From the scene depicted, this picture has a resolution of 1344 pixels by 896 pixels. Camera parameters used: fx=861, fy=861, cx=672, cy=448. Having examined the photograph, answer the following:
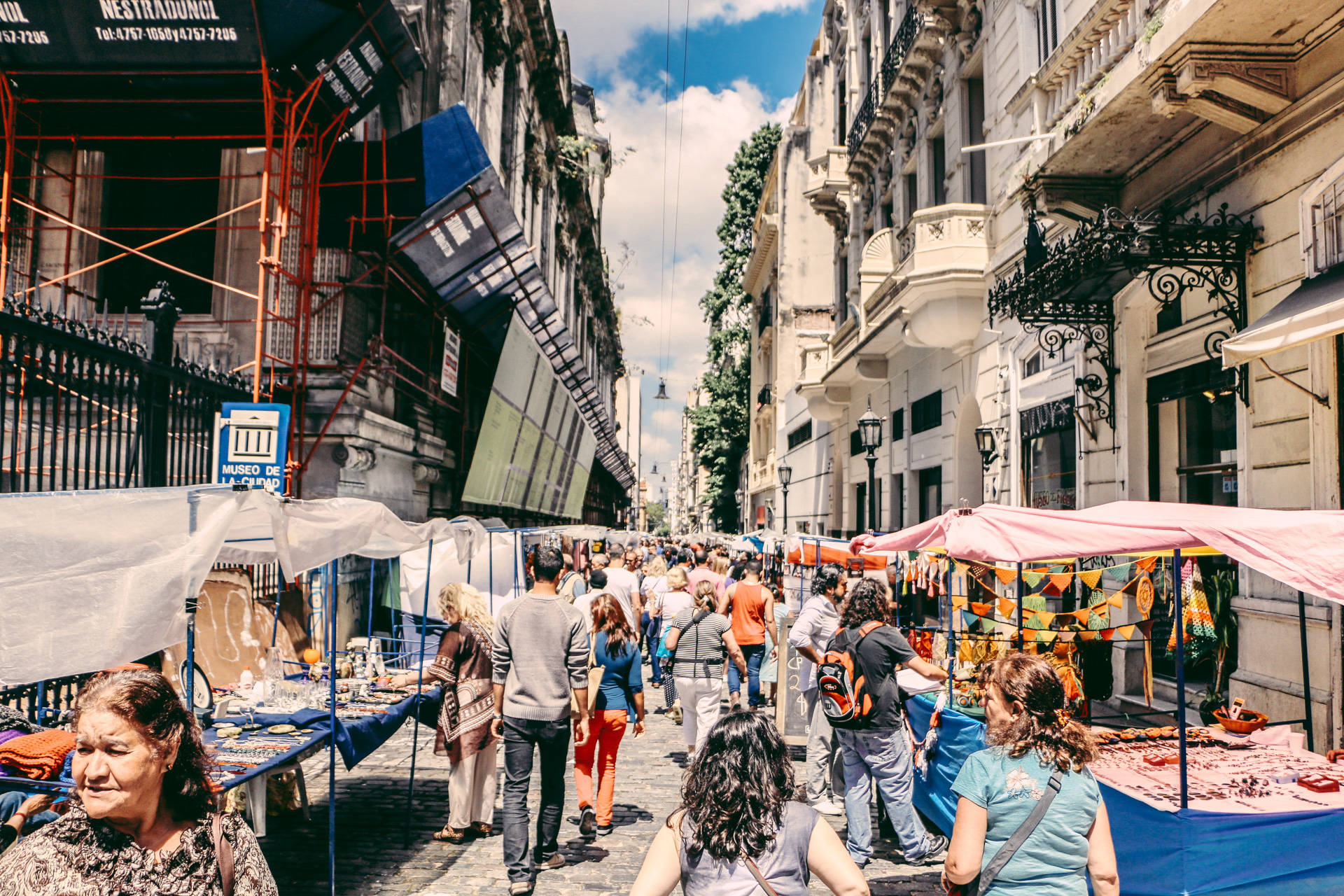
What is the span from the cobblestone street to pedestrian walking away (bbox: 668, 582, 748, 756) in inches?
33.2

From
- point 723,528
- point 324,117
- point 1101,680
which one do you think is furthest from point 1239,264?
point 723,528

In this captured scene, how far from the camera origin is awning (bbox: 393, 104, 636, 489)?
12.6 meters

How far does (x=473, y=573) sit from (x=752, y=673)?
163 inches

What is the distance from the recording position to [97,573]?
3.96 m

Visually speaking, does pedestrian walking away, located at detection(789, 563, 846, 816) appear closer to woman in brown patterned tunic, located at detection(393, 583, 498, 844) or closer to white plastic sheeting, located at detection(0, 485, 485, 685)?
woman in brown patterned tunic, located at detection(393, 583, 498, 844)

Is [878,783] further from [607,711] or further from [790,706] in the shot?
[790,706]

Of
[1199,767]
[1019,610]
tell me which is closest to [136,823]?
[1199,767]

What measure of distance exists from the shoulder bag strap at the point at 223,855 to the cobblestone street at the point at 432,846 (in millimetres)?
3449

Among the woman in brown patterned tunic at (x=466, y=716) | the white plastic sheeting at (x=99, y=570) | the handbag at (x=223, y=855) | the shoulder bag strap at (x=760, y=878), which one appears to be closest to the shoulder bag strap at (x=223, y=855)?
the handbag at (x=223, y=855)

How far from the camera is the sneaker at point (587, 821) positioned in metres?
6.64

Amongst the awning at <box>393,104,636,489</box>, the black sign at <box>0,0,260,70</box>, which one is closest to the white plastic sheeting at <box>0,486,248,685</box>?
the black sign at <box>0,0,260,70</box>

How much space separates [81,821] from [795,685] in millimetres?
7455

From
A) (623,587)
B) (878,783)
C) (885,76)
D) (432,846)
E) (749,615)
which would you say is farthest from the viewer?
(885,76)

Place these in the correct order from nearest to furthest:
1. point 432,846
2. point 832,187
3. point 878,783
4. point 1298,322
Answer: point 878,783 < point 1298,322 < point 432,846 < point 832,187
